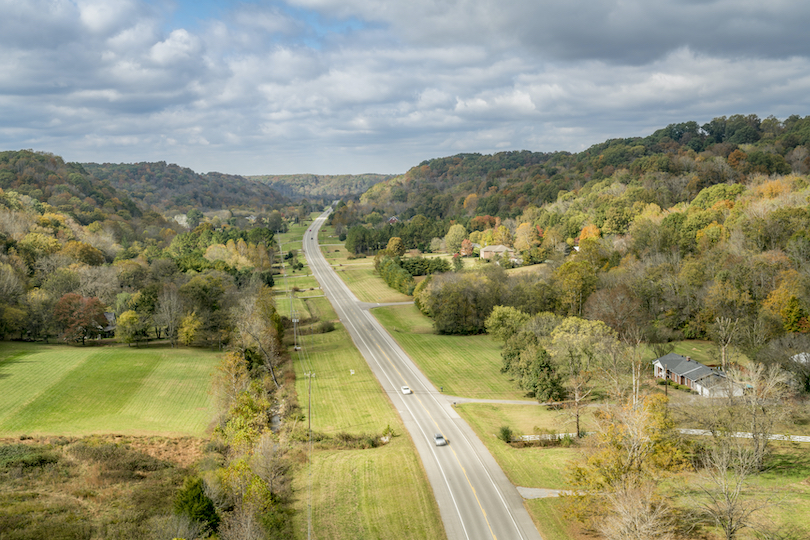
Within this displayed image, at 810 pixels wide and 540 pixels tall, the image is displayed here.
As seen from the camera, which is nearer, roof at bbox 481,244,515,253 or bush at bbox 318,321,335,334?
bush at bbox 318,321,335,334

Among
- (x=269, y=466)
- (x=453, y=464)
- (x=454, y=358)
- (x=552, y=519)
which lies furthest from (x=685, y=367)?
(x=269, y=466)

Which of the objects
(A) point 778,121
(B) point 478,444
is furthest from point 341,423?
(A) point 778,121

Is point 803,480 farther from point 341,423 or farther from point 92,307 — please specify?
point 92,307

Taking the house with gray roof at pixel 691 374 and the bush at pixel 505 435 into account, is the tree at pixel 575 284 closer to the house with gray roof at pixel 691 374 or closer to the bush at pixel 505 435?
the house with gray roof at pixel 691 374

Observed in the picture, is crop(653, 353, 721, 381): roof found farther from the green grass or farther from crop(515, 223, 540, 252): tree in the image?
crop(515, 223, 540, 252): tree

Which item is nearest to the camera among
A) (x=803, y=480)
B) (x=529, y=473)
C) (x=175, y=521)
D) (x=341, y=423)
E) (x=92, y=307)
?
(x=175, y=521)

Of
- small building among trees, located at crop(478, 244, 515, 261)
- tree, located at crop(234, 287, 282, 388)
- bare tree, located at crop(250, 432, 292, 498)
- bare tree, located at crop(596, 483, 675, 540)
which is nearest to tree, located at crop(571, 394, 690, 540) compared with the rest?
bare tree, located at crop(596, 483, 675, 540)

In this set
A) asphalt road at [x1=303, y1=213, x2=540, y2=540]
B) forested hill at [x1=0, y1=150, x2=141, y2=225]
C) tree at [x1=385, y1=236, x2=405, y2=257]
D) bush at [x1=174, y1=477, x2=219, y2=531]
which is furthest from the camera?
forested hill at [x1=0, y1=150, x2=141, y2=225]
